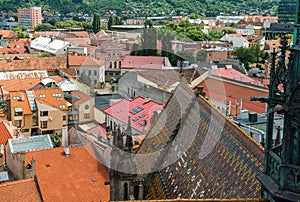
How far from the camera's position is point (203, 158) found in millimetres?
11875

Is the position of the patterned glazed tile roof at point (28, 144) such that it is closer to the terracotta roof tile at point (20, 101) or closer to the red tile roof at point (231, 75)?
the terracotta roof tile at point (20, 101)

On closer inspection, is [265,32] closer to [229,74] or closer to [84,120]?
[229,74]

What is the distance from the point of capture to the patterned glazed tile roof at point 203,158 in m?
9.89

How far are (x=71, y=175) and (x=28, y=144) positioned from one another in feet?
26.2

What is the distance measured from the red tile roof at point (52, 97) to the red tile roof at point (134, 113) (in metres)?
7.74

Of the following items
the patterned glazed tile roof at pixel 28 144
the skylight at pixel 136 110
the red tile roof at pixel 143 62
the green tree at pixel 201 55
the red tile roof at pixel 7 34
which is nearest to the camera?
the patterned glazed tile roof at pixel 28 144

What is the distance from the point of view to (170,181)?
41.8 feet

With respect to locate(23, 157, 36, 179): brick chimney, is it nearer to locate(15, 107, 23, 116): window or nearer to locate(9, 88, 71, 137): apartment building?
locate(9, 88, 71, 137): apartment building

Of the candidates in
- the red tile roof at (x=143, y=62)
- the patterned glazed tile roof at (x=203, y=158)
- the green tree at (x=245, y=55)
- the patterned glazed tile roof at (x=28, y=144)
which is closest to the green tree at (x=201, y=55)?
the green tree at (x=245, y=55)

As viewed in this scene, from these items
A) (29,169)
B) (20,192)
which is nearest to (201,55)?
(29,169)

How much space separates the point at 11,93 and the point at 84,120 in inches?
→ 349

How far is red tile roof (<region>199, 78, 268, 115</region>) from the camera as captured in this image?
137 ft

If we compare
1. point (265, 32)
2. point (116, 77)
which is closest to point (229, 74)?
point (116, 77)

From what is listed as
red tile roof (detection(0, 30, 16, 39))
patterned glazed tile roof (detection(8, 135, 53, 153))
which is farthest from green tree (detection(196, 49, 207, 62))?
red tile roof (detection(0, 30, 16, 39))
